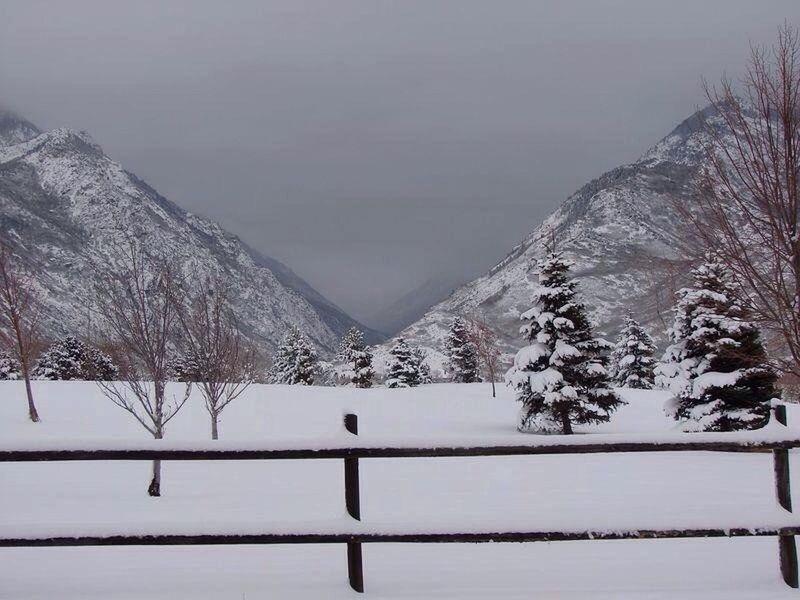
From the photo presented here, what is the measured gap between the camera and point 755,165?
35.1 feet

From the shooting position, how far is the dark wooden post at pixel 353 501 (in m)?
5.33

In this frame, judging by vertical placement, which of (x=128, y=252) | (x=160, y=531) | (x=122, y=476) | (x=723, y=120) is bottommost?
(x=122, y=476)

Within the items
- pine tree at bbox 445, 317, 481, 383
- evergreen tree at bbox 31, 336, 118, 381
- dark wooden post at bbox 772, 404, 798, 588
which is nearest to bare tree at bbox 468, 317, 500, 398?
pine tree at bbox 445, 317, 481, 383

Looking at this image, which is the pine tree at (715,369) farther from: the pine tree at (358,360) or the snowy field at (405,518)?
the pine tree at (358,360)

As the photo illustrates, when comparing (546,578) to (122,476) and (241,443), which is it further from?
(122,476)

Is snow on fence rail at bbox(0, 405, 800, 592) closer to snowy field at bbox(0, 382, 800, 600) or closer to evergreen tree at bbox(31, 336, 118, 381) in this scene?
snowy field at bbox(0, 382, 800, 600)

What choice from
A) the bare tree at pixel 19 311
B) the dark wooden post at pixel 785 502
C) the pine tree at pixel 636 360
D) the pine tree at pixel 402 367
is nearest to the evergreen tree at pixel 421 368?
the pine tree at pixel 402 367

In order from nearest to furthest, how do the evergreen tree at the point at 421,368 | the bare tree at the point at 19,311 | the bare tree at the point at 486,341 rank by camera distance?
1. the bare tree at the point at 19,311
2. the bare tree at the point at 486,341
3. the evergreen tree at the point at 421,368

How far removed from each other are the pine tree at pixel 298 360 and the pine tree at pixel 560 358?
133 ft

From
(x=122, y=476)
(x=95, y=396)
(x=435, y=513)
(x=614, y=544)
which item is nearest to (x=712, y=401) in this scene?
(x=435, y=513)

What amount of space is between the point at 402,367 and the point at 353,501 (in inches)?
2432

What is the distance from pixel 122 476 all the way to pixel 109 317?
5.80m

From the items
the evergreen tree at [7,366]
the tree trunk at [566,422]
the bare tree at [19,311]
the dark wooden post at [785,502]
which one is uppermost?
the bare tree at [19,311]

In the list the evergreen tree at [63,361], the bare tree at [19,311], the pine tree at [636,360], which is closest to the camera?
the bare tree at [19,311]
